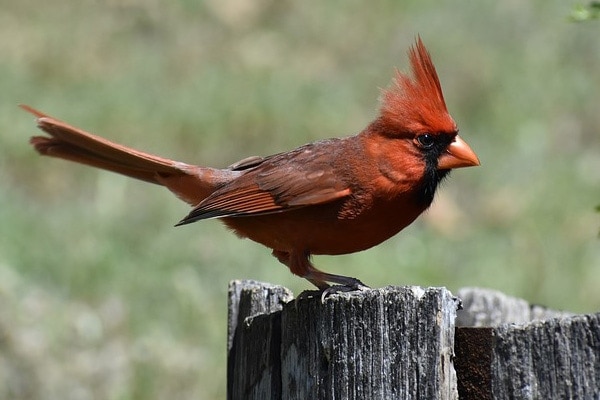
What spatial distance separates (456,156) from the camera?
3.39 metres

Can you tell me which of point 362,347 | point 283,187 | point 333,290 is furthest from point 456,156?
point 362,347

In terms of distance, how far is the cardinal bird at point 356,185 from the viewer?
10.7 feet

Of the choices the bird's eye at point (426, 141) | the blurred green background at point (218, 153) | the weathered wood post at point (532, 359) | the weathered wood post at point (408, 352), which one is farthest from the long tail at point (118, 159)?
the weathered wood post at point (532, 359)

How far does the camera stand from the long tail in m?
3.89

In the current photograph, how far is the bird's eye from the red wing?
0.93 ft

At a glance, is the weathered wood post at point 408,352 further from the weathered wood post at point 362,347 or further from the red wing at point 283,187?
the red wing at point 283,187

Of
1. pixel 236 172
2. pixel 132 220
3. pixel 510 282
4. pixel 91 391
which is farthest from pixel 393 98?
pixel 132 220

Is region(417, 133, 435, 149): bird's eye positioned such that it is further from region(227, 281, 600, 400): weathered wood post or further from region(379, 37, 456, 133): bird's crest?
region(227, 281, 600, 400): weathered wood post

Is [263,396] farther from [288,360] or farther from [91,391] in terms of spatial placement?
[91,391]

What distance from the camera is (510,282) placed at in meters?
5.56

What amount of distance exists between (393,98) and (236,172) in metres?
0.83

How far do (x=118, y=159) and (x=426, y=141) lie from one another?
1.26m

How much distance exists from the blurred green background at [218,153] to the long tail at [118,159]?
2.48ft

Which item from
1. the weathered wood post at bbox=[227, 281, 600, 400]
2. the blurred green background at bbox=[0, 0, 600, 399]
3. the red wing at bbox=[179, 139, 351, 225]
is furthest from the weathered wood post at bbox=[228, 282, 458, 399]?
the blurred green background at bbox=[0, 0, 600, 399]
